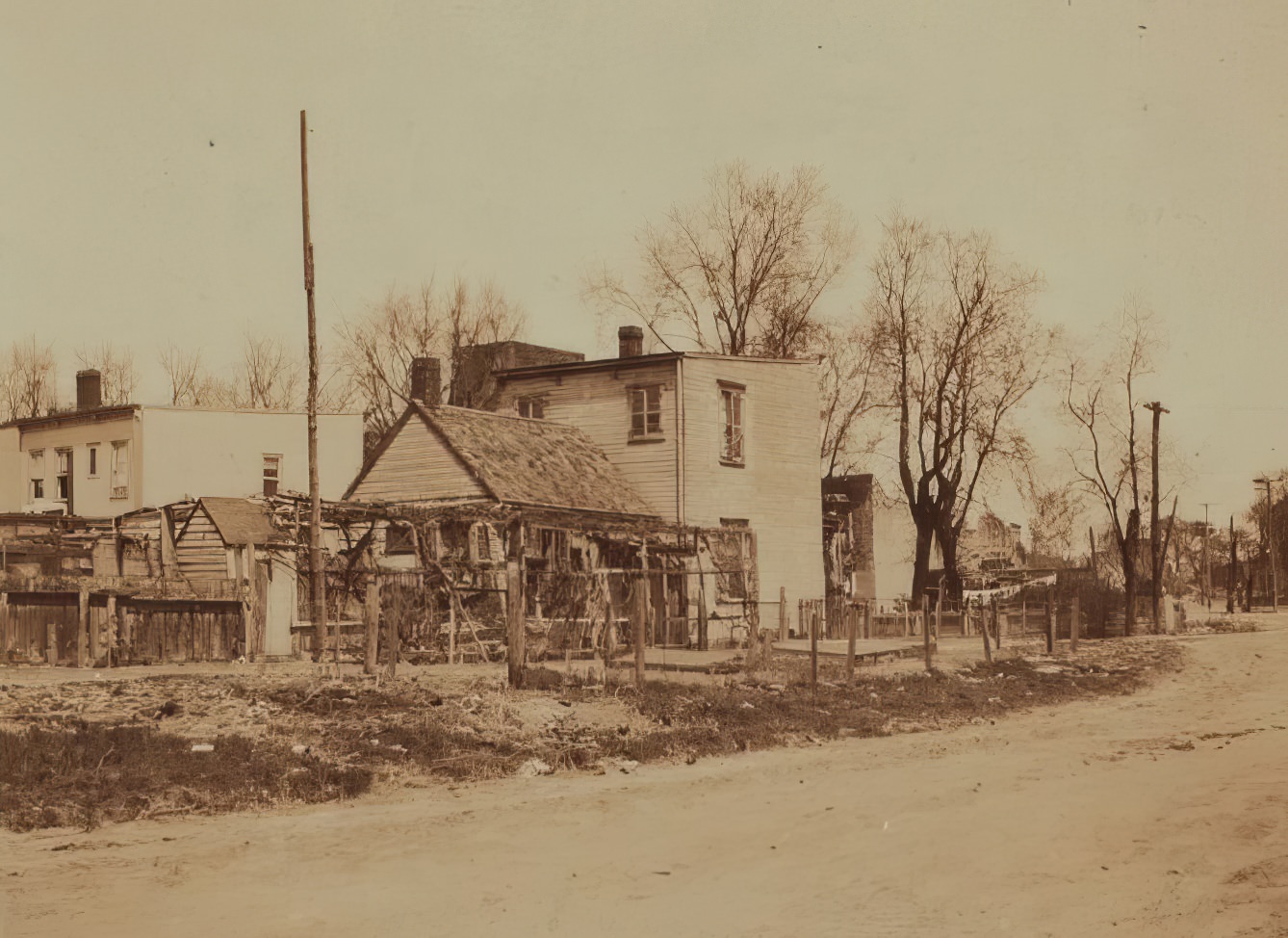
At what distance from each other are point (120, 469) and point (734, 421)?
2205 centimetres

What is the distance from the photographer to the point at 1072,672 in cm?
3166

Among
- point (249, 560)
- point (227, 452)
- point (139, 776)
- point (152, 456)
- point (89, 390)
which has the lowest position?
point (139, 776)

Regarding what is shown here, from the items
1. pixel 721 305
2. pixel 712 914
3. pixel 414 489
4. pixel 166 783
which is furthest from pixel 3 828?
pixel 721 305

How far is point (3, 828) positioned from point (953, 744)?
11988 millimetres

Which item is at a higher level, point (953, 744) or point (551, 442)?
point (551, 442)

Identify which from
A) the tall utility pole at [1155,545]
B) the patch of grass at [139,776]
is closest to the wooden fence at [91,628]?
the patch of grass at [139,776]

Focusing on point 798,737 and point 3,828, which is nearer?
point 3,828

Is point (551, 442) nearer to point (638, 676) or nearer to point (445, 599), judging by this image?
point (445, 599)

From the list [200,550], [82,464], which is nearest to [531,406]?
[200,550]

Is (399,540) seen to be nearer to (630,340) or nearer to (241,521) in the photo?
(241,521)

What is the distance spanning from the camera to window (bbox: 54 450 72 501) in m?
51.1

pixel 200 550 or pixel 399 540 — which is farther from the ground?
pixel 399 540

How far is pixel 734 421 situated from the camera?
3981 cm

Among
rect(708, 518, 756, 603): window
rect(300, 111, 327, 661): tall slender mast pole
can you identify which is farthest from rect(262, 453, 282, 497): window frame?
rect(300, 111, 327, 661): tall slender mast pole
